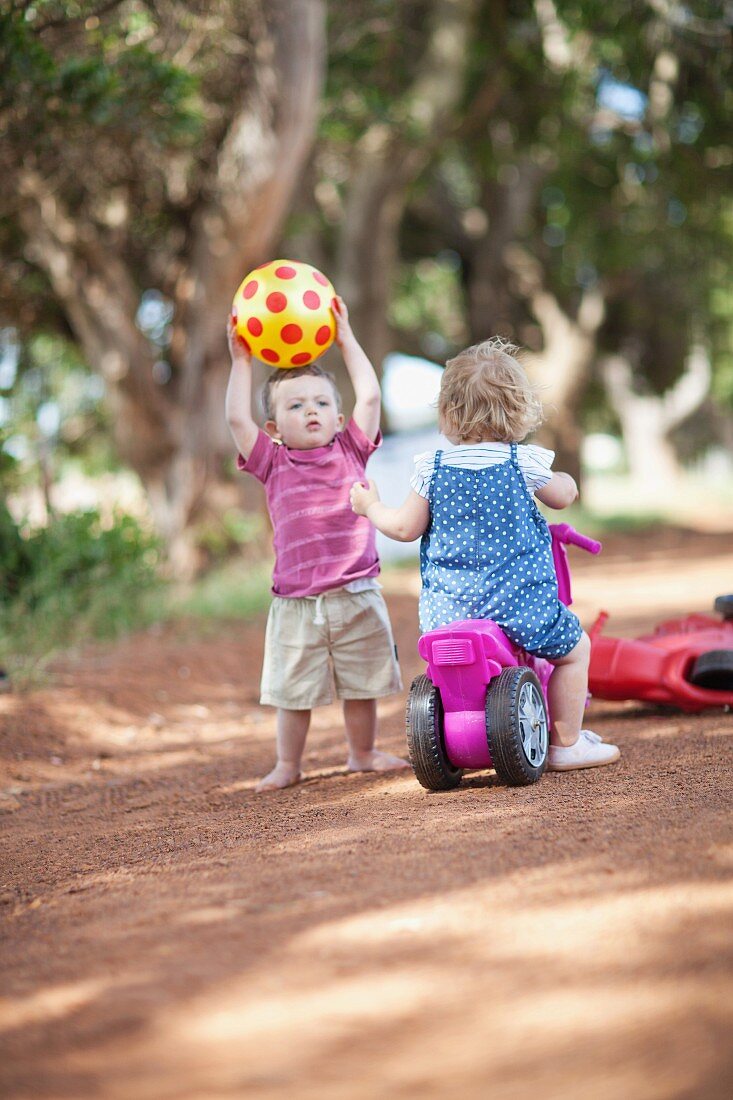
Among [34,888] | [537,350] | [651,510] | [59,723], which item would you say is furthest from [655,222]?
[34,888]

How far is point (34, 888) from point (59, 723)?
2.63 m

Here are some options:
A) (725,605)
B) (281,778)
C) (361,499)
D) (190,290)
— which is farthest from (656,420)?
(361,499)

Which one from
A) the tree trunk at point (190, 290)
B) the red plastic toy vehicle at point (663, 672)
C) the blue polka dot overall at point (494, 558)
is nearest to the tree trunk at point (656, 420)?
the tree trunk at point (190, 290)

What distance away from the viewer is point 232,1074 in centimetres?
199

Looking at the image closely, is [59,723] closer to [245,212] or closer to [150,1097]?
[150,1097]

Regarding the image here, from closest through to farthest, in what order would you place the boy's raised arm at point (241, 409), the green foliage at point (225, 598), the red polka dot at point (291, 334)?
the boy's raised arm at point (241, 409), the red polka dot at point (291, 334), the green foliage at point (225, 598)

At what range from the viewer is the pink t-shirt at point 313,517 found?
14.5 ft

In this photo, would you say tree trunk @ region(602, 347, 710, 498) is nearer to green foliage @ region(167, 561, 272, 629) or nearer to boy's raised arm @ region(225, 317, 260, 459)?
green foliage @ region(167, 561, 272, 629)

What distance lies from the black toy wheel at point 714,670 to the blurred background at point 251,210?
1.63 meters

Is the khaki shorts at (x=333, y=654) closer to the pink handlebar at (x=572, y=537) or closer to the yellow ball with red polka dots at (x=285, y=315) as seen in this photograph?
the pink handlebar at (x=572, y=537)

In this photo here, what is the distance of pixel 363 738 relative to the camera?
461 centimetres

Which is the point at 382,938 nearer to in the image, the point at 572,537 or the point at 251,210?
the point at 572,537

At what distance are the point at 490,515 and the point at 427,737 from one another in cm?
76

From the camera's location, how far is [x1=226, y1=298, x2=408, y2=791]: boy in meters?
4.43
